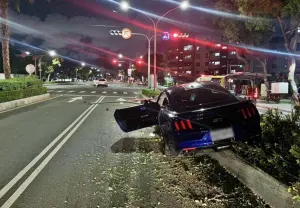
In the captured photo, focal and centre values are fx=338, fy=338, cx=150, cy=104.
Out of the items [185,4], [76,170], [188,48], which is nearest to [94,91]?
[185,4]

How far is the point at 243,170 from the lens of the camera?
5.12 meters

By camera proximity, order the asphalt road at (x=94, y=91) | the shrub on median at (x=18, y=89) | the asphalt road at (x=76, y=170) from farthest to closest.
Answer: the asphalt road at (x=94, y=91), the shrub on median at (x=18, y=89), the asphalt road at (x=76, y=170)

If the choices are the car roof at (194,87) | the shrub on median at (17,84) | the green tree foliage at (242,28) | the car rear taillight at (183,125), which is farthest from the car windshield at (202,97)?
the shrub on median at (17,84)

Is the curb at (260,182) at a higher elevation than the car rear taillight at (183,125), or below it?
below

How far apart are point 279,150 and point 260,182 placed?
87cm

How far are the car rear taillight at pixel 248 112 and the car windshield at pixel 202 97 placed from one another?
58cm

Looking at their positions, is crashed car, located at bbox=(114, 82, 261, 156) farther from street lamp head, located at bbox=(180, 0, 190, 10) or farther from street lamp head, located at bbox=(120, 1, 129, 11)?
street lamp head, located at bbox=(120, 1, 129, 11)

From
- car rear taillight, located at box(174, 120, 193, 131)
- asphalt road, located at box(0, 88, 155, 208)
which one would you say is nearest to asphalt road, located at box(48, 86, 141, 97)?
asphalt road, located at box(0, 88, 155, 208)

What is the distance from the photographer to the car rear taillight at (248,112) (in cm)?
582

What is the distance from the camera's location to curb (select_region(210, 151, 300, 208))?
3889mm

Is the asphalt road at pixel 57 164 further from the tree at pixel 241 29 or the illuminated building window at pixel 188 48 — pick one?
the illuminated building window at pixel 188 48

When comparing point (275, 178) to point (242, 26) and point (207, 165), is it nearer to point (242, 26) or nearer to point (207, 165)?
point (207, 165)

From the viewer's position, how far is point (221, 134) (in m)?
5.64

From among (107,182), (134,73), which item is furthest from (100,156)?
(134,73)
